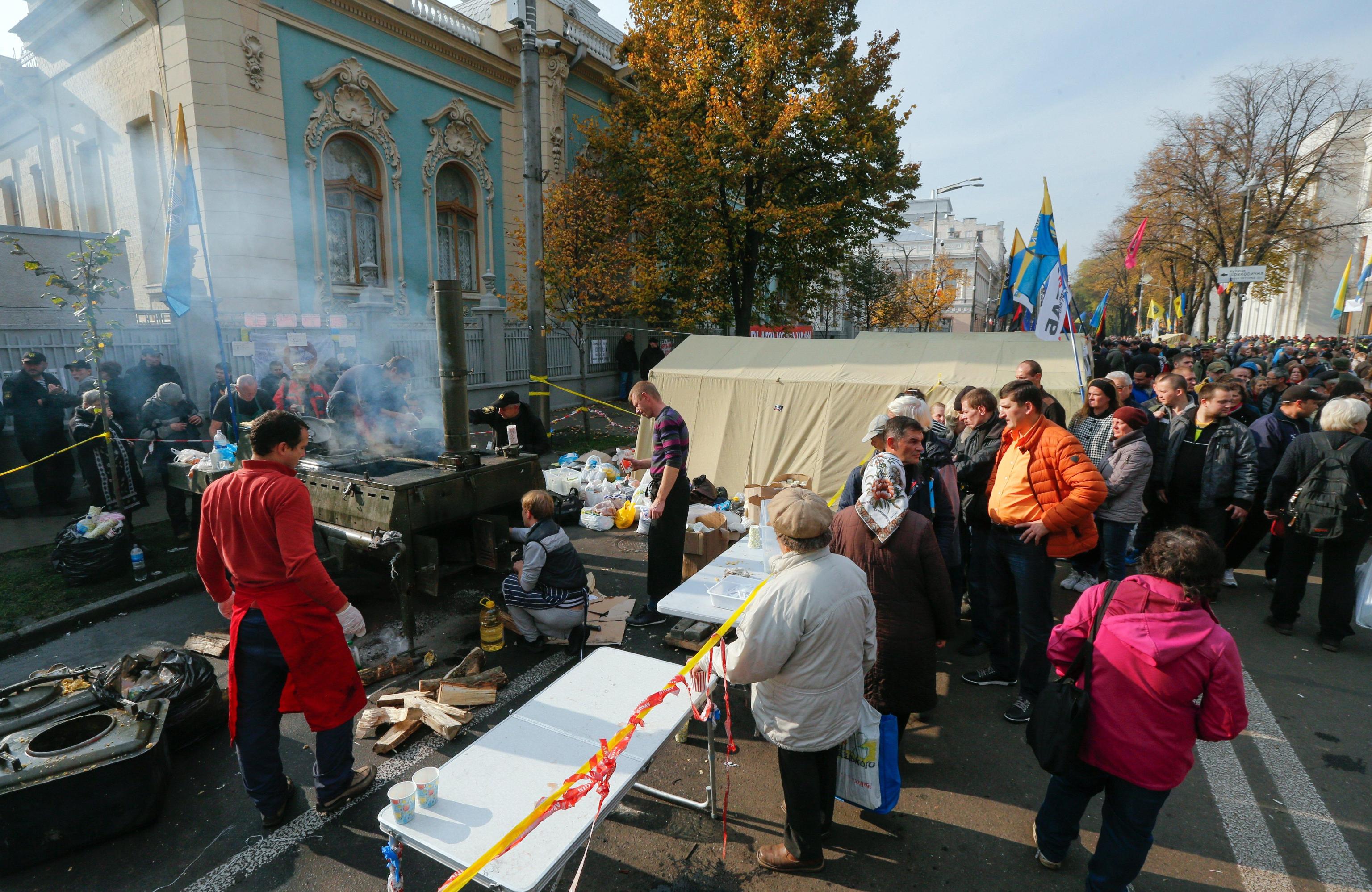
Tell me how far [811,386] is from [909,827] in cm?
619

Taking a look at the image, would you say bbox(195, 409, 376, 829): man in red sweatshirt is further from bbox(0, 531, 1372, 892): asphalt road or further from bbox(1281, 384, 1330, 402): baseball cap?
bbox(1281, 384, 1330, 402): baseball cap

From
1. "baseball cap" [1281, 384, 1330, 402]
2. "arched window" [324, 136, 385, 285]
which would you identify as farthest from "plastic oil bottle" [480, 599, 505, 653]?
"arched window" [324, 136, 385, 285]

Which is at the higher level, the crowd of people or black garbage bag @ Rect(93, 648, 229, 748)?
the crowd of people

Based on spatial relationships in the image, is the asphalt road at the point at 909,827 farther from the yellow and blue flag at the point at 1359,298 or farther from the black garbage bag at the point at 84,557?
the yellow and blue flag at the point at 1359,298

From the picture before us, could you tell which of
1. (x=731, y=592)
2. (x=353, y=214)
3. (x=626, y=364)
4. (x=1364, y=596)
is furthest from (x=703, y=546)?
(x=626, y=364)

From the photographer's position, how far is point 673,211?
1568 cm

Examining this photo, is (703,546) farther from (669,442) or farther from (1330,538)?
(1330,538)

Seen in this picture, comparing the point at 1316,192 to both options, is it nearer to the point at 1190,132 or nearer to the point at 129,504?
the point at 1190,132

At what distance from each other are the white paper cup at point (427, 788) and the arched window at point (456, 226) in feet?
48.3

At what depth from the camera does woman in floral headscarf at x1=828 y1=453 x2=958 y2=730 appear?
3098 millimetres

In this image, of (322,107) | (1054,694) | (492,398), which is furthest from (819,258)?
(1054,694)

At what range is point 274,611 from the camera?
2.94 metres

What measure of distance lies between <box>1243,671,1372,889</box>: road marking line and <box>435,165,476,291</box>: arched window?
50.9 ft

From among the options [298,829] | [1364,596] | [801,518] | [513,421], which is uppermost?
[801,518]
